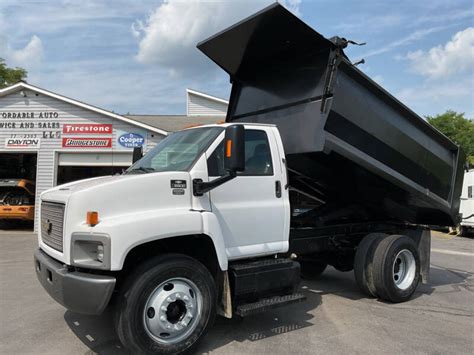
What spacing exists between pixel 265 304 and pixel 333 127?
237 cm

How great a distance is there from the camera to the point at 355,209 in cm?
727

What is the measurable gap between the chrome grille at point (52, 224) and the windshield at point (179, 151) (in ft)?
3.11

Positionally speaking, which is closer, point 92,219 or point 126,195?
point 92,219

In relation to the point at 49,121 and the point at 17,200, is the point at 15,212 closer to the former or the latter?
the point at 17,200

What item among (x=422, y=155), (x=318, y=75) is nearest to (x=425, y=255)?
(x=422, y=155)

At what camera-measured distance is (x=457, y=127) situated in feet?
129

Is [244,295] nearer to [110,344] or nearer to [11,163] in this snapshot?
[110,344]

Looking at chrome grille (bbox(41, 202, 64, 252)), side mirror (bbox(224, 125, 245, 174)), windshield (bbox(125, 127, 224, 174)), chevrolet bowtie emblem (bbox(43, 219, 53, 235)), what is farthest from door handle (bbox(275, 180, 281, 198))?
chevrolet bowtie emblem (bbox(43, 219, 53, 235))

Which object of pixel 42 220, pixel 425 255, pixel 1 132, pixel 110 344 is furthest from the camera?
pixel 1 132

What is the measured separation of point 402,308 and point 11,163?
19452mm

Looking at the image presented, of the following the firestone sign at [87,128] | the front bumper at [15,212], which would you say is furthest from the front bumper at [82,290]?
the front bumper at [15,212]

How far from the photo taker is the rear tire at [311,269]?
7.75 m

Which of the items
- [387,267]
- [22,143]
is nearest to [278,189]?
[387,267]

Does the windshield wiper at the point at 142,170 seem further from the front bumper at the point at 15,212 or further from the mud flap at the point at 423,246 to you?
the front bumper at the point at 15,212
